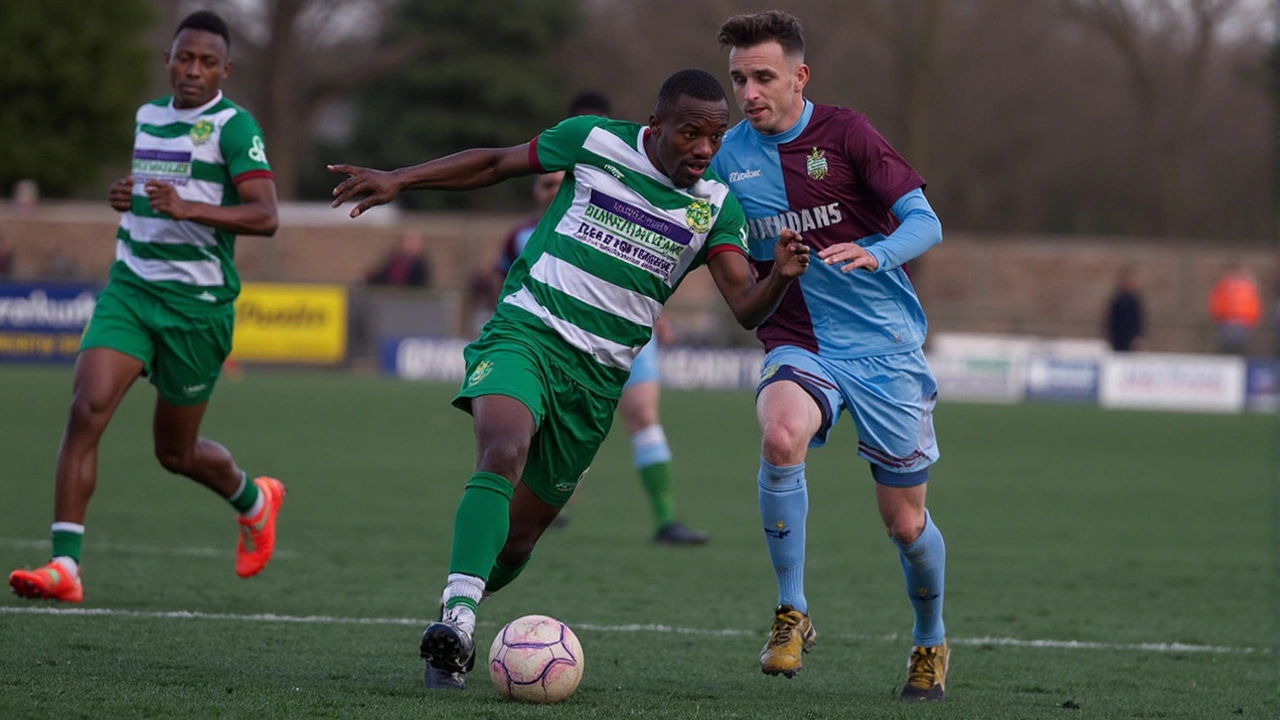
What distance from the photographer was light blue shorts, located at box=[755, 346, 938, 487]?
5688mm

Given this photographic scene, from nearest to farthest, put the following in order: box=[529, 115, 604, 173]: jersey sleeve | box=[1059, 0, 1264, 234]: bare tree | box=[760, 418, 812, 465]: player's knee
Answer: box=[760, 418, 812, 465]: player's knee → box=[529, 115, 604, 173]: jersey sleeve → box=[1059, 0, 1264, 234]: bare tree

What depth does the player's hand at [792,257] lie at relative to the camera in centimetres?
529

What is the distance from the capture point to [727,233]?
5613mm

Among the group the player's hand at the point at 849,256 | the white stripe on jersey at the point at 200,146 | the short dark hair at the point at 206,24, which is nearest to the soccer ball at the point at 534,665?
the player's hand at the point at 849,256

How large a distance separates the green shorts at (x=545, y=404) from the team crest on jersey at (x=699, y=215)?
66 centimetres

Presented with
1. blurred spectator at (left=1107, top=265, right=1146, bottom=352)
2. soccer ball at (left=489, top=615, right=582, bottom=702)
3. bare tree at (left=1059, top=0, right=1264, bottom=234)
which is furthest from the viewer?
bare tree at (left=1059, top=0, right=1264, bottom=234)

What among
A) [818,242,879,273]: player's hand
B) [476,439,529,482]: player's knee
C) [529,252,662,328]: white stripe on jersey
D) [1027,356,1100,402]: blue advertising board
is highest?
[1027,356,1100,402]: blue advertising board

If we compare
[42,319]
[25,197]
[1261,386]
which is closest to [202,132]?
[42,319]

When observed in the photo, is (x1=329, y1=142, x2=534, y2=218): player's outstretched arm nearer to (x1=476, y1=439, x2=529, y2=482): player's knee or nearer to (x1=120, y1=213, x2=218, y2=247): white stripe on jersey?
(x1=476, y1=439, x2=529, y2=482): player's knee

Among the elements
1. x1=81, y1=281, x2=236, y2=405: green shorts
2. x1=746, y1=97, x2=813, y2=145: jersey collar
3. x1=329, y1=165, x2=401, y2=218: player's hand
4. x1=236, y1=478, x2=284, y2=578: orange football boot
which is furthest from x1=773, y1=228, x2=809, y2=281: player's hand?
x1=236, y1=478, x2=284, y2=578: orange football boot

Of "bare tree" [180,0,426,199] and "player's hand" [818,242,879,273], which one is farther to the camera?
"bare tree" [180,0,426,199]

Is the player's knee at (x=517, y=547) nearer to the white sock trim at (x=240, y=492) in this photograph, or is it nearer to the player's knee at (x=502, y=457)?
the player's knee at (x=502, y=457)

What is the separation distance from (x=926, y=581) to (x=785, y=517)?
1.99 feet

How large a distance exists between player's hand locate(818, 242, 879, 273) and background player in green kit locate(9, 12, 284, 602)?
2.83 meters
